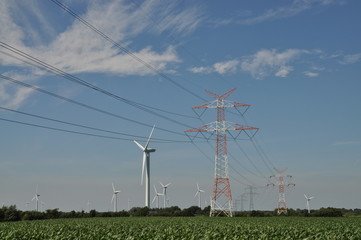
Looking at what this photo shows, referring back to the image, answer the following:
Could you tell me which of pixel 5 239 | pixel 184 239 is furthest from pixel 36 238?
pixel 184 239

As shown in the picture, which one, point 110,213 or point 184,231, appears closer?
point 184,231

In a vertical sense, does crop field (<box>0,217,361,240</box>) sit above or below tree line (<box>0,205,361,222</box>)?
above

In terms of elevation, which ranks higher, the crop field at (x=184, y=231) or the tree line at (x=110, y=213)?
the crop field at (x=184, y=231)

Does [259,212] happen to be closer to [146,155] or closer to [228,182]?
[146,155]

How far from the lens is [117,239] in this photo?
121ft

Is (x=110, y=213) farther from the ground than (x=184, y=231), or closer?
closer

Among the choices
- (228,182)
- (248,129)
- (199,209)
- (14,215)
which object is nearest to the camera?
(248,129)

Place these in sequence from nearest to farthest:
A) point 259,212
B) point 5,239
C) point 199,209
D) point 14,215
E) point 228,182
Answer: point 5,239 < point 228,182 < point 14,215 < point 259,212 < point 199,209

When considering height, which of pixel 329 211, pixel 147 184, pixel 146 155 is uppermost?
pixel 146 155

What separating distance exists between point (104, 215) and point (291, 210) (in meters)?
77.6

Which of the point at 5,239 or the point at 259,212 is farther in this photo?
the point at 259,212

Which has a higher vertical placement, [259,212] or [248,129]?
A: [248,129]

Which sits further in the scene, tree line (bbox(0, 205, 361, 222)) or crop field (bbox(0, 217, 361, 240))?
tree line (bbox(0, 205, 361, 222))

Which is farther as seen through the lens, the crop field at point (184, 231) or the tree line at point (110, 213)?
the tree line at point (110, 213)
